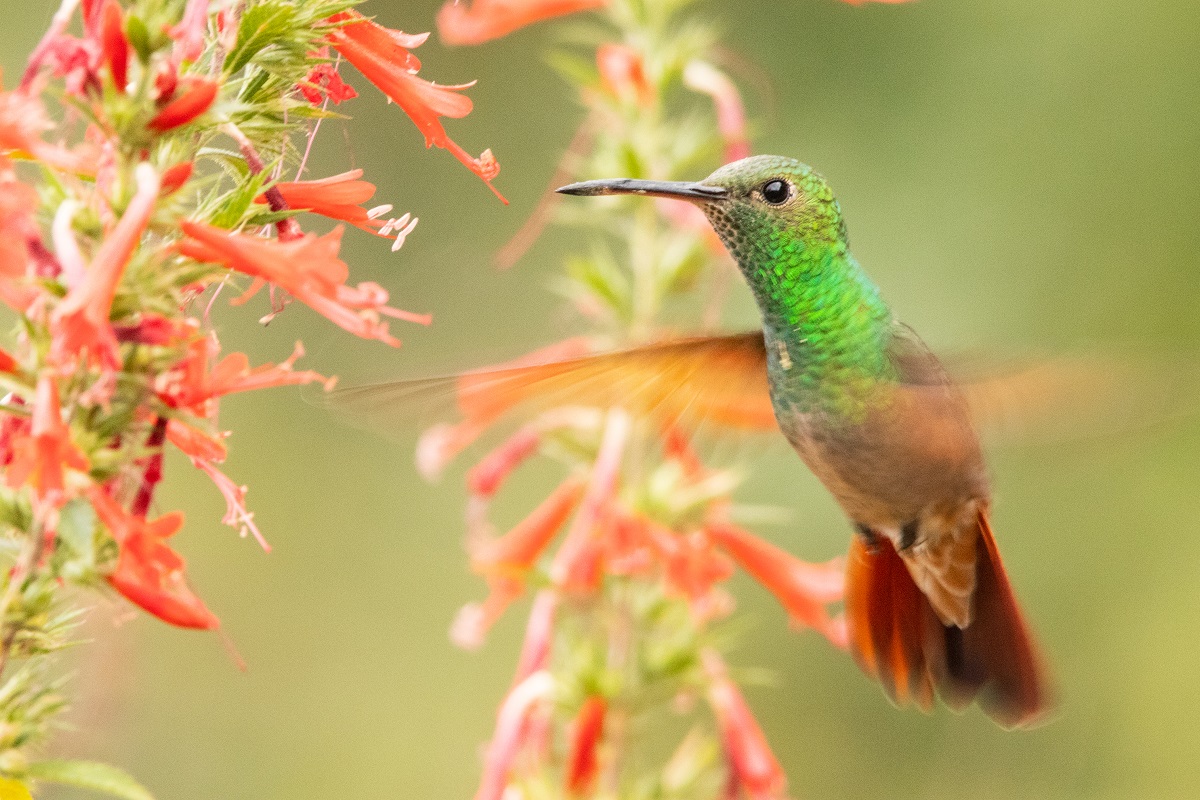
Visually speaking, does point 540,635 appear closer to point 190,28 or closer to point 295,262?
point 295,262

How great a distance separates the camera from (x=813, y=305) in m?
2.11

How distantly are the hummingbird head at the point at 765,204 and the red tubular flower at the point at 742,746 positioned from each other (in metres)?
0.78

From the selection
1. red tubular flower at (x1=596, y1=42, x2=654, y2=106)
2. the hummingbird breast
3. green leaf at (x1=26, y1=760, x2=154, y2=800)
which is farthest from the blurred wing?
red tubular flower at (x1=596, y1=42, x2=654, y2=106)

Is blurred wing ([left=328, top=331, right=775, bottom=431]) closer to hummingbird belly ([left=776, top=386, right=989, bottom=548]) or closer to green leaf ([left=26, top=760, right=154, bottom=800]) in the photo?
hummingbird belly ([left=776, top=386, right=989, bottom=548])

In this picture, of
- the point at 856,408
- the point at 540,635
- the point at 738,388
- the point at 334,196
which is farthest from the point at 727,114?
the point at 334,196

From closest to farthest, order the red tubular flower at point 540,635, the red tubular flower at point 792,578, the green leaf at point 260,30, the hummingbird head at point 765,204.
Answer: the green leaf at point 260,30
the hummingbird head at point 765,204
the red tubular flower at point 540,635
the red tubular flower at point 792,578

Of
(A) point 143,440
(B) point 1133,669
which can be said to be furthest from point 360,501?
(A) point 143,440

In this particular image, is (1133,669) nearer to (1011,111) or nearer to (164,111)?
(1011,111)

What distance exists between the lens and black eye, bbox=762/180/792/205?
1996 mm

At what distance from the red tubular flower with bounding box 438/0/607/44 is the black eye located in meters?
0.73

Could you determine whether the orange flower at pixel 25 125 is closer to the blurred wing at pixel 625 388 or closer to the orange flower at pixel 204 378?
the orange flower at pixel 204 378

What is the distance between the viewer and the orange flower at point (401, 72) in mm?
1367

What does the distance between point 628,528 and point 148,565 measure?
1.26 meters

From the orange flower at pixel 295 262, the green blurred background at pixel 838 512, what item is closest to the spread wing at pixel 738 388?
the orange flower at pixel 295 262
